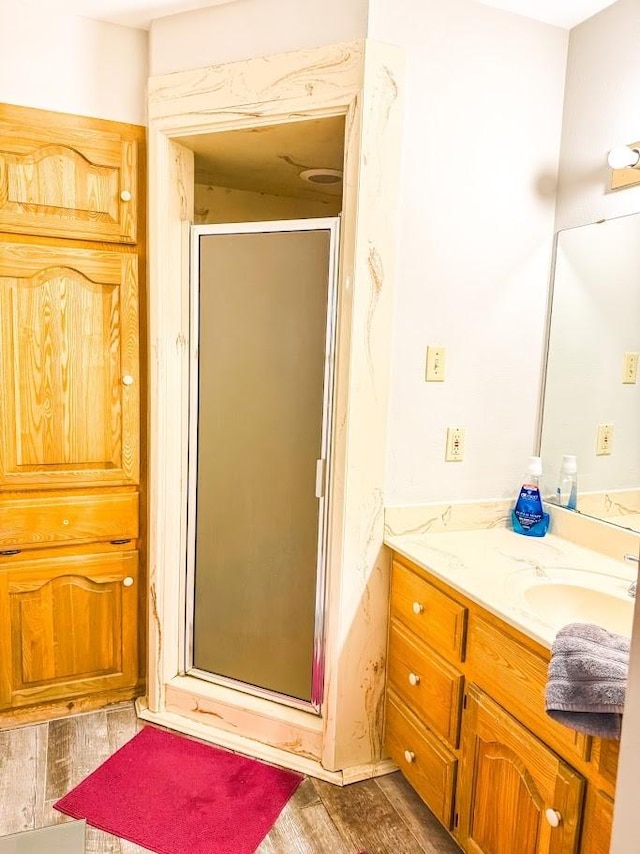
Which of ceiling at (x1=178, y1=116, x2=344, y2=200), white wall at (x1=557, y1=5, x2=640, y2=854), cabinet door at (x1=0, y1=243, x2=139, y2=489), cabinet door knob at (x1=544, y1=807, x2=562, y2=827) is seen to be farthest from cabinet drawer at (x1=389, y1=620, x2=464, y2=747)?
ceiling at (x1=178, y1=116, x2=344, y2=200)

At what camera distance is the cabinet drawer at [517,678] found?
1271mm

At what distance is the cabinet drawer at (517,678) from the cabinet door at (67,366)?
4.53 ft

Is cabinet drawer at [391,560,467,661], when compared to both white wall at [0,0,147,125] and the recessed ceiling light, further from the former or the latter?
white wall at [0,0,147,125]

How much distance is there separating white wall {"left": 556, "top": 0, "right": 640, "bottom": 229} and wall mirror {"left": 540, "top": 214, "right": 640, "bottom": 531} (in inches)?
2.7

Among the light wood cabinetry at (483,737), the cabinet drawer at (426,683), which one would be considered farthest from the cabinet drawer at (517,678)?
the cabinet drawer at (426,683)

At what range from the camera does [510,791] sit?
1433 mm

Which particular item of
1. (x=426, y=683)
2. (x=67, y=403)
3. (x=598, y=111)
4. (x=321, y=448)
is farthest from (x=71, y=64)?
(x=426, y=683)

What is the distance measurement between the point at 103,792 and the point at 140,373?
4.51 ft

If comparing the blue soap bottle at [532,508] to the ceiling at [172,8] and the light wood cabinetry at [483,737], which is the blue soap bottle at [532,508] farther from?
the ceiling at [172,8]

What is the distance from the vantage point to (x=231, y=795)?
1896 millimetres

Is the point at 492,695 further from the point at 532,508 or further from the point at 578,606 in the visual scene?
the point at 532,508

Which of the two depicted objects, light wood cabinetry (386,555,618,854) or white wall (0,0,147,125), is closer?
light wood cabinetry (386,555,618,854)

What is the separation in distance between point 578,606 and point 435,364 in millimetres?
816

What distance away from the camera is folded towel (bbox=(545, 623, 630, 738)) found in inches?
42.8
